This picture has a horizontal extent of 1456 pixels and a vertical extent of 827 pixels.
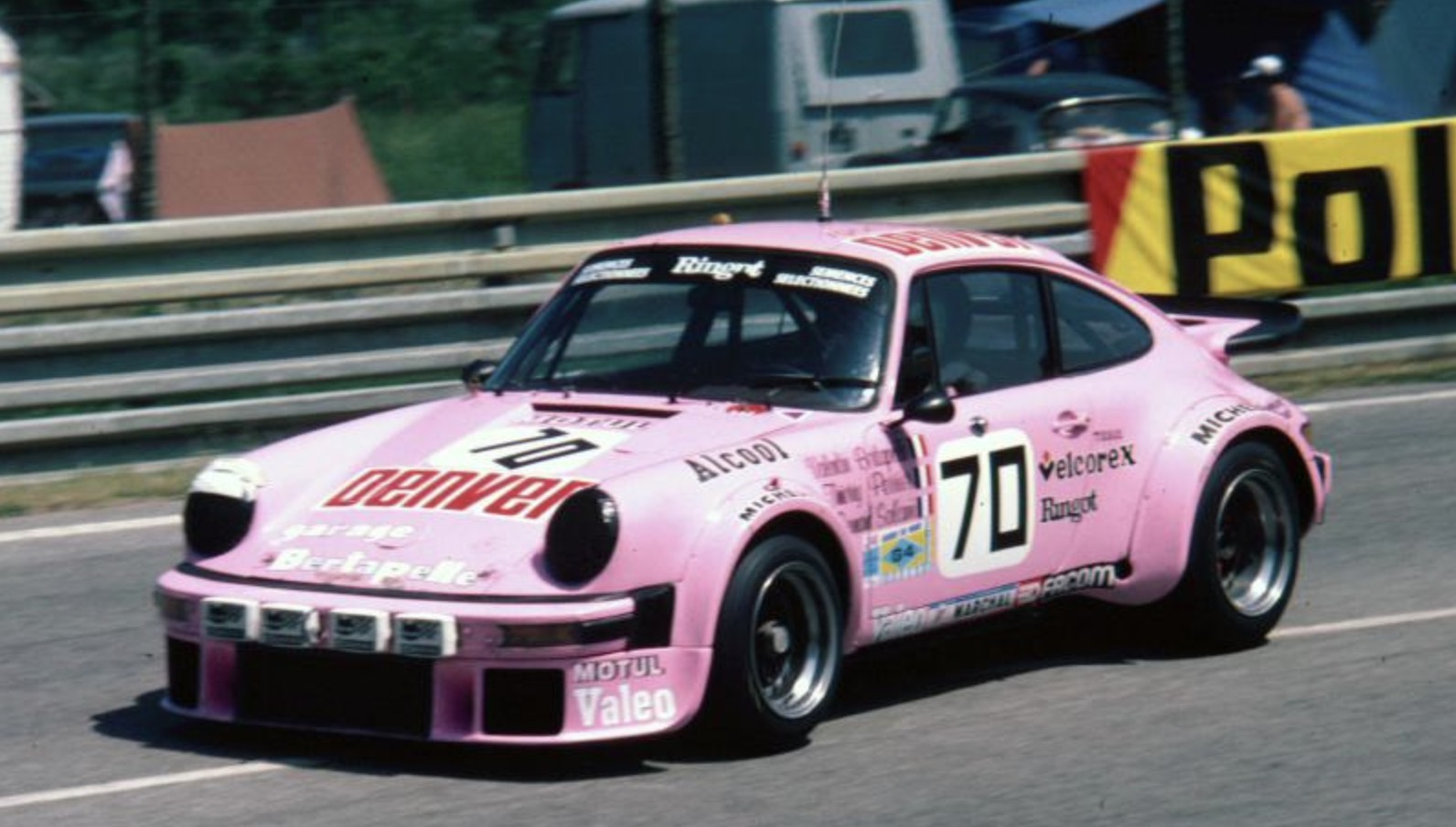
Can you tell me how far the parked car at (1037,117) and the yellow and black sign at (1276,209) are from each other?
873mm

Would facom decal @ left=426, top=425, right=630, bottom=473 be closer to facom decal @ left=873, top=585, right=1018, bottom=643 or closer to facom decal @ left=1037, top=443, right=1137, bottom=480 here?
facom decal @ left=873, top=585, right=1018, bottom=643

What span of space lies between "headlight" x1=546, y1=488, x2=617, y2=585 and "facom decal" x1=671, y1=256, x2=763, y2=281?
1.34 meters

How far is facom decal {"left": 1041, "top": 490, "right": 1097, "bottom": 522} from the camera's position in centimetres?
678

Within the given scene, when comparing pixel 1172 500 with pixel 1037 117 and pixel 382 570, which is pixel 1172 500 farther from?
pixel 1037 117

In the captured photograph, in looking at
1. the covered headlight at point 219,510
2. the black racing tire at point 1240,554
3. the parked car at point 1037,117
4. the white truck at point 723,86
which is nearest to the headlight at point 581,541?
the covered headlight at point 219,510

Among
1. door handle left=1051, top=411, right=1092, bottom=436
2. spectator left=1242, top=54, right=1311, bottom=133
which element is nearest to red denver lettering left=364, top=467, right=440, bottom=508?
door handle left=1051, top=411, right=1092, bottom=436

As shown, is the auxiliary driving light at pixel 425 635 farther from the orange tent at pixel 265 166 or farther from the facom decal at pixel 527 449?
the orange tent at pixel 265 166

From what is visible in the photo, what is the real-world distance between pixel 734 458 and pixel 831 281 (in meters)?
0.93

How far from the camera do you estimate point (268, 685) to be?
577 cm

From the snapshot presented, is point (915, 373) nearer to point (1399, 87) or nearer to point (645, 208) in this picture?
point (645, 208)

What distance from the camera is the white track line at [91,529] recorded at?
9.18m

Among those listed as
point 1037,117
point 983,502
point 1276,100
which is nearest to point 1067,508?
point 983,502

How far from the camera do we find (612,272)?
7098 mm

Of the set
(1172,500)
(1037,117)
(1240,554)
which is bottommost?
(1240,554)
